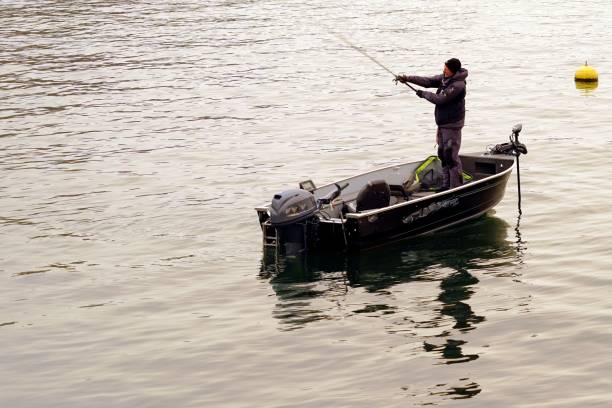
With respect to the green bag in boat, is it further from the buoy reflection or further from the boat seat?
the buoy reflection

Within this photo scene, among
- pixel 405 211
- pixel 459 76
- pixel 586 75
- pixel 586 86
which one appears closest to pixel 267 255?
pixel 405 211

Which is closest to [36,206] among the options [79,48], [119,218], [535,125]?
[119,218]

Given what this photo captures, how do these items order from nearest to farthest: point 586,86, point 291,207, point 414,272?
point 291,207, point 414,272, point 586,86

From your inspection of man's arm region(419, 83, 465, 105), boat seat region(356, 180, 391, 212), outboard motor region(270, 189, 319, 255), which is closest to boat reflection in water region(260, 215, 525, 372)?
outboard motor region(270, 189, 319, 255)

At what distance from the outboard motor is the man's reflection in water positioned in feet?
1.23

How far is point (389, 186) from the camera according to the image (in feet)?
60.0

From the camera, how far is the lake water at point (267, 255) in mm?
13273

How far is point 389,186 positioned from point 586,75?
51.4 ft

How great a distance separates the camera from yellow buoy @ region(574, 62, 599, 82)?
32.0m

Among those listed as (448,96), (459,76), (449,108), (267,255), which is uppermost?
(459,76)

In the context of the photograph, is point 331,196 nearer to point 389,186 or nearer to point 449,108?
point 389,186

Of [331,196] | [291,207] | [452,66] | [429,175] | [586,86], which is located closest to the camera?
[291,207]

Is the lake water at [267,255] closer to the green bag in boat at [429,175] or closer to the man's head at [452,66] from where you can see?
the green bag in boat at [429,175]

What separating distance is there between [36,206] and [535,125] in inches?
484
